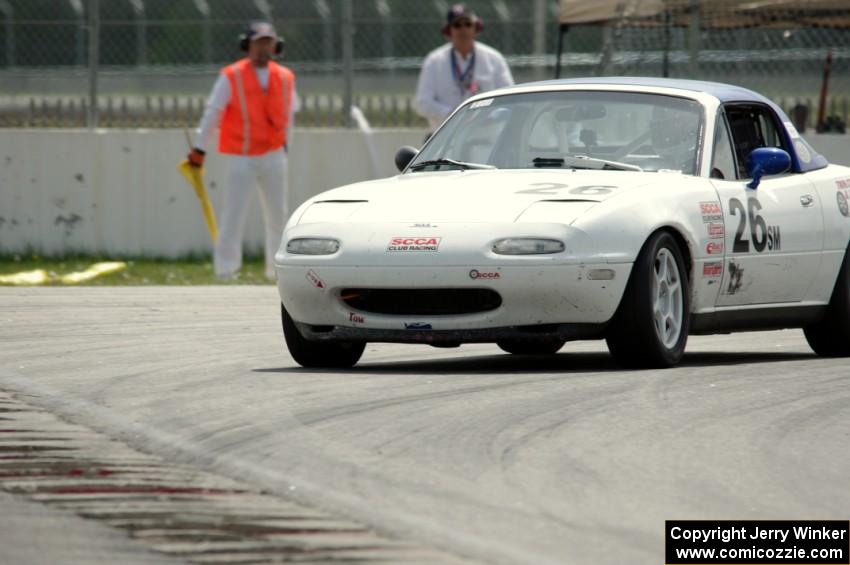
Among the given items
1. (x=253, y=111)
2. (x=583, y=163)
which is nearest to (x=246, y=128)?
(x=253, y=111)

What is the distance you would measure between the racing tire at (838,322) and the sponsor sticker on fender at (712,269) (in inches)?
44.0

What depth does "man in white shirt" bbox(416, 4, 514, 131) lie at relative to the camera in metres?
15.9

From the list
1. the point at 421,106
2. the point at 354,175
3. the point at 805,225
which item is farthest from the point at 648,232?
the point at 354,175

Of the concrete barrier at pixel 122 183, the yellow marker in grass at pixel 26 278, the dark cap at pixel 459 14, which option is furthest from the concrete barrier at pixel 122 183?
the dark cap at pixel 459 14

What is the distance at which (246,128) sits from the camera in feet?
51.9

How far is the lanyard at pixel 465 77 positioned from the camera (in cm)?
1591

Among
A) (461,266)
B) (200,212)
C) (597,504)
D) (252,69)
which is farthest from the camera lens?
(200,212)

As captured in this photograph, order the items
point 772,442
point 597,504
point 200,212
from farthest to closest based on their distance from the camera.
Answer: point 200,212 < point 772,442 < point 597,504

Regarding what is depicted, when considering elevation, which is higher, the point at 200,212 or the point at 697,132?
the point at 697,132

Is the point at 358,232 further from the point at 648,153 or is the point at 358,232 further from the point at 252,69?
the point at 252,69

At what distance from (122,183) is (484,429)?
11.1 meters

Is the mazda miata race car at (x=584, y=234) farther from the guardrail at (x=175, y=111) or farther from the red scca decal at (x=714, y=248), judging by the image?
the guardrail at (x=175, y=111)

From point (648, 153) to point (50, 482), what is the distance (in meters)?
4.44

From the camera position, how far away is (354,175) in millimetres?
17719
